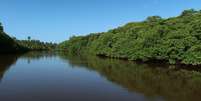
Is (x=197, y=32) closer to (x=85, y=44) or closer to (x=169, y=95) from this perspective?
(x=169, y=95)

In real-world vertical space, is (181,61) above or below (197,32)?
below

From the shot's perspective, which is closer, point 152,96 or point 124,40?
point 152,96

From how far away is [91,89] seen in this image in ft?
97.8

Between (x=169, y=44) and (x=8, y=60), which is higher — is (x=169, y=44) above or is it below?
above

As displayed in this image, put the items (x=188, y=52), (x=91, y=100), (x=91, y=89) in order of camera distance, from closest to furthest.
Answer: (x=91, y=100) → (x=91, y=89) → (x=188, y=52)

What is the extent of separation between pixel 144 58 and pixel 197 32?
46.4 feet

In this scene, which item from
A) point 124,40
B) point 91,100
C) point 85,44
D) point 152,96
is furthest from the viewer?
point 85,44

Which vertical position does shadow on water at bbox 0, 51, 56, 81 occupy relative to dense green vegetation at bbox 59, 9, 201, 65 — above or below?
below

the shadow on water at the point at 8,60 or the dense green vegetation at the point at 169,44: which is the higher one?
the dense green vegetation at the point at 169,44

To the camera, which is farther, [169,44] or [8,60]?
[8,60]

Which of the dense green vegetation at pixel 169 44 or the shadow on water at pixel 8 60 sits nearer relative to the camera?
the shadow on water at pixel 8 60

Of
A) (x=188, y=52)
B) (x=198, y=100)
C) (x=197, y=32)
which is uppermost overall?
(x=197, y=32)

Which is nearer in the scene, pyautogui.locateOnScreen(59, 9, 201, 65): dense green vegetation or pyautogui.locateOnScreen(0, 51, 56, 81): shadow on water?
pyautogui.locateOnScreen(0, 51, 56, 81): shadow on water

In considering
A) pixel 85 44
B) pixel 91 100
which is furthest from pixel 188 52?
Result: pixel 85 44
